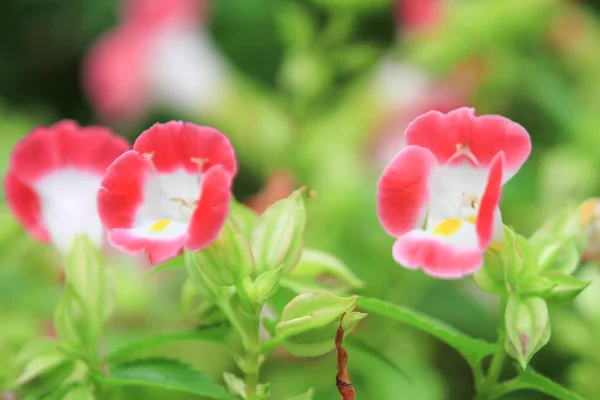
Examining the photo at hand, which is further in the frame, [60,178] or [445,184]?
[60,178]

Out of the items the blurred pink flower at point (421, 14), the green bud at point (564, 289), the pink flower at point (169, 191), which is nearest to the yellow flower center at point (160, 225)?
the pink flower at point (169, 191)

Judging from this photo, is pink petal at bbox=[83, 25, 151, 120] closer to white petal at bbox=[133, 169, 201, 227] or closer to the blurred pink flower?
the blurred pink flower

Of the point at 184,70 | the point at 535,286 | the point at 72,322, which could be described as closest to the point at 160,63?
the point at 184,70

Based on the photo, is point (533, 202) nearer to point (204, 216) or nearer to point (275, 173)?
point (275, 173)

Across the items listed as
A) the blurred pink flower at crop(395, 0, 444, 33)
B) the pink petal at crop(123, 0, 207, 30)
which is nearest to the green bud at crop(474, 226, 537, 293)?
the blurred pink flower at crop(395, 0, 444, 33)

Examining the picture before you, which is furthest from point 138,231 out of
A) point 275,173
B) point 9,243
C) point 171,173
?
point 275,173

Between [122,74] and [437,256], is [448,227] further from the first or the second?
[122,74]
